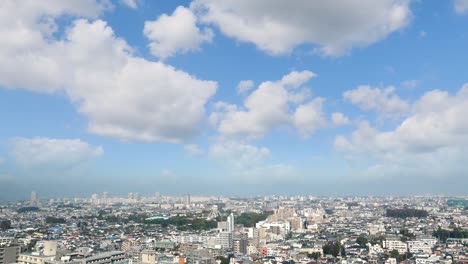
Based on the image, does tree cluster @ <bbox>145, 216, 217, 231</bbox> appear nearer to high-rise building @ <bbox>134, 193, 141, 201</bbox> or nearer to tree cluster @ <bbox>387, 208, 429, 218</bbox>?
tree cluster @ <bbox>387, 208, 429, 218</bbox>

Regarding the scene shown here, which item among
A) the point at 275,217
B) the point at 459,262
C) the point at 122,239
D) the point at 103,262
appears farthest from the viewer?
the point at 275,217

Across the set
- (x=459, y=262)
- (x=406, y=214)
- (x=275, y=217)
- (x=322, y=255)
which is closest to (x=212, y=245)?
(x=322, y=255)

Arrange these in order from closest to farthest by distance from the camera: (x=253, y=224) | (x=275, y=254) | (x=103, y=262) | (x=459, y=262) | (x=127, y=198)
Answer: (x=103, y=262)
(x=459, y=262)
(x=275, y=254)
(x=253, y=224)
(x=127, y=198)

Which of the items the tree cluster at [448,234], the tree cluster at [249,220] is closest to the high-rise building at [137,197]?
the tree cluster at [249,220]

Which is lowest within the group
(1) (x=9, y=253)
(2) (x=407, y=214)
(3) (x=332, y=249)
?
(3) (x=332, y=249)

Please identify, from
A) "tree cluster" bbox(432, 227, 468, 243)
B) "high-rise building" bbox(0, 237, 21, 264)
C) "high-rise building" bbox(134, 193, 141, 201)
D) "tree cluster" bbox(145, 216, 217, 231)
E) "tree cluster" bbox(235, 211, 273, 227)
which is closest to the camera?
"high-rise building" bbox(0, 237, 21, 264)

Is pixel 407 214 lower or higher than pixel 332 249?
higher

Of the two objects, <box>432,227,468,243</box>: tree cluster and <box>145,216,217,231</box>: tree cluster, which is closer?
<box>432,227,468,243</box>: tree cluster

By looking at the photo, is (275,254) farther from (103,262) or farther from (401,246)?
(103,262)

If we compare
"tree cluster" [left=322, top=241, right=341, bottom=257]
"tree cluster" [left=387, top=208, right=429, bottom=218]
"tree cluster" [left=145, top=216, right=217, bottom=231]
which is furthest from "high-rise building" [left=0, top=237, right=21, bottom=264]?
"tree cluster" [left=387, top=208, right=429, bottom=218]

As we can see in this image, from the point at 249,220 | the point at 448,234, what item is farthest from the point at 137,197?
the point at 448,234

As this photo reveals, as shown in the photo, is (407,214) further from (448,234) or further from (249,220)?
(448,234)
